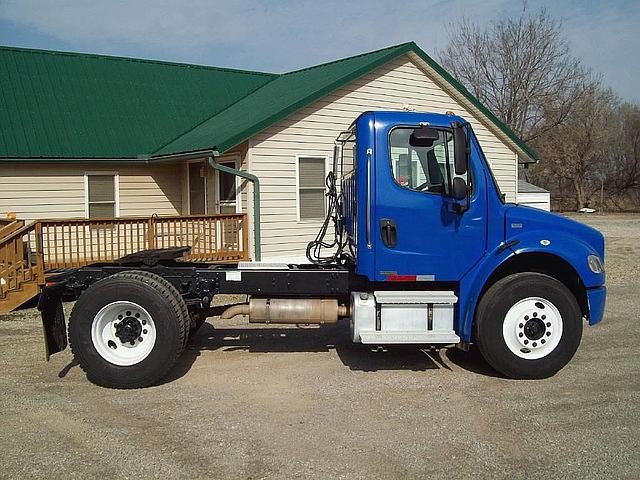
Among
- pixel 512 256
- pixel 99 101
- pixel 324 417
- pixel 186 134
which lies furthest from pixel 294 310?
pixel 99 101

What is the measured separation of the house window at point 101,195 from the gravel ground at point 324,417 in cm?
733

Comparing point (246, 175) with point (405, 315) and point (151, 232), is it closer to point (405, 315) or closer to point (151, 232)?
point (151, 232)

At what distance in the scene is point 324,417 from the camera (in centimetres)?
553

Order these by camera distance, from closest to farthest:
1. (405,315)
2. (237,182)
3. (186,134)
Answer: (405,315) < (237,182) < (186,134)

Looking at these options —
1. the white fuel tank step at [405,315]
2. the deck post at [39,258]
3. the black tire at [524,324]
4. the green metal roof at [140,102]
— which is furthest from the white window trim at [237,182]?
the black tire at [524,324]

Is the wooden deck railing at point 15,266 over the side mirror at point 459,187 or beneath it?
beneath

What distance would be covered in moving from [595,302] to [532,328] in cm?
78

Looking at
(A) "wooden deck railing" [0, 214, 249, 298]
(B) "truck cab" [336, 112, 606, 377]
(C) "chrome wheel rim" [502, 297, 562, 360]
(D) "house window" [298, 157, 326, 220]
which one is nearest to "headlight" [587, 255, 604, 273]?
(B) "truck cab" [336, 112, 606, 377]

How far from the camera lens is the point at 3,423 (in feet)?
17.9

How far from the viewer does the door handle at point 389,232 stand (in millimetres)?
6441

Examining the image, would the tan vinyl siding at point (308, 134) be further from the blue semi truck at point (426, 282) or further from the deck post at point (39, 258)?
the blue semi truck at point (426, 282)

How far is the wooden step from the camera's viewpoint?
10.6m

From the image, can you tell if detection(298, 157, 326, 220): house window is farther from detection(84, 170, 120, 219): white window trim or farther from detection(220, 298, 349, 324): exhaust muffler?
detection(220, 298, 349, 324): exhaust muffler

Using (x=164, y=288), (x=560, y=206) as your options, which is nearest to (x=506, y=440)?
(x=164, y=288)
